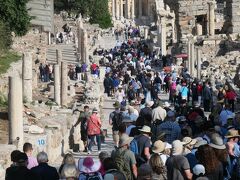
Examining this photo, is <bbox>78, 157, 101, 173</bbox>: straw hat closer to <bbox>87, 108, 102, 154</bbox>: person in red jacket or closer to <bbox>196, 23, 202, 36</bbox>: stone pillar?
<bbox>87, 108, 102, 154</bbox>: person in red jacket

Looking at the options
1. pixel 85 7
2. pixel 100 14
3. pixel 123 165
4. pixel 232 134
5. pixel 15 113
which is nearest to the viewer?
pixel 123 165

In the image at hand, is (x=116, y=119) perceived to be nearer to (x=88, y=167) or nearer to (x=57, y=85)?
(x=88, y=167)

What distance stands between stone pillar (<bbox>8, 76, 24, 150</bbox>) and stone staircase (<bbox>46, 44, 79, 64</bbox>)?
29789 millimetres

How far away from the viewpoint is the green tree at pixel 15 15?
4056cm

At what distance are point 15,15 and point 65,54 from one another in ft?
46.0

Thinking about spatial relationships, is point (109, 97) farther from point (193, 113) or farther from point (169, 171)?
point (169, 171)

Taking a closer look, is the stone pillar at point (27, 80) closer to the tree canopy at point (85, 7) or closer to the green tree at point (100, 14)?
the tree canopy at point (85, 7)

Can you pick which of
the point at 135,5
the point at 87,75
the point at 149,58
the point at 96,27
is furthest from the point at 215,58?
the point at 135,5

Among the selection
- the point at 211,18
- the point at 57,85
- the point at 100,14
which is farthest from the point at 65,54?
the point at 100,14

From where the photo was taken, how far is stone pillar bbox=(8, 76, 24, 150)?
64.3 feet

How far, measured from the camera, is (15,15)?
4103cm

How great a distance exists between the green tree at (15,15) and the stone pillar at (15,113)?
68.1 feet

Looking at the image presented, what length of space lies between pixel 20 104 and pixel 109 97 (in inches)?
634

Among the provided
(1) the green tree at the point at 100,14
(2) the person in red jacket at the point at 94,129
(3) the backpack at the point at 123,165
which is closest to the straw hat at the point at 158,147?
(3) the backpack at the point at 123,165
